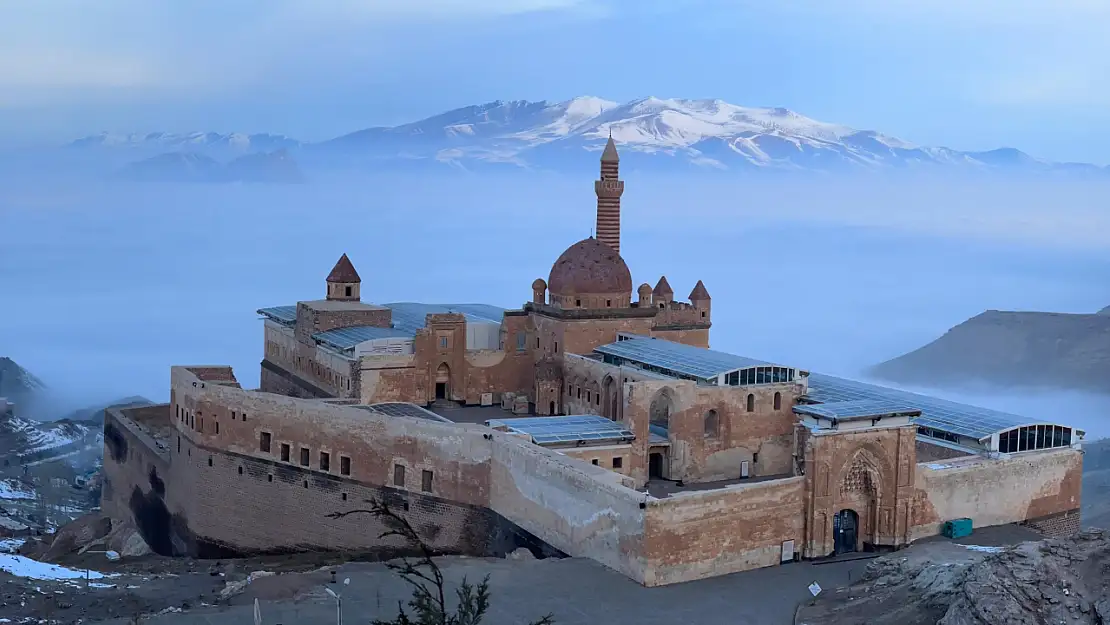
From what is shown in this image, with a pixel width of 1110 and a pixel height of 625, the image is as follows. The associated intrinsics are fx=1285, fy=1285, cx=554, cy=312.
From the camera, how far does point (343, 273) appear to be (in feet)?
168

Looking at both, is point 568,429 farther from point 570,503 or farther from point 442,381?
point 442,381

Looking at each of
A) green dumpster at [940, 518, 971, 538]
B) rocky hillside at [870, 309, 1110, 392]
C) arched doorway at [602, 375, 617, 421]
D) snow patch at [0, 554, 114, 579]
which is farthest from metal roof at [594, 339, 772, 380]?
rocky hillside at [870, 309, 1110, 392]

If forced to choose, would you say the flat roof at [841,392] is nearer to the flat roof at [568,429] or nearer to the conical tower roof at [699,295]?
the flat roof at [568,429]

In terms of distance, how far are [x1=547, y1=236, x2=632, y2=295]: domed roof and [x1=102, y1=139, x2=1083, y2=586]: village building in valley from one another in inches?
3.0

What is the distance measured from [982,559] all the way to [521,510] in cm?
1228

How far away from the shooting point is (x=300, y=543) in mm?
39656

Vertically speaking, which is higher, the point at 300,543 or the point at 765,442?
the point at 765,442

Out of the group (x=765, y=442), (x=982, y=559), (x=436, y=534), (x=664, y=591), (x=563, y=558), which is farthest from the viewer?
(x=765, y=442)

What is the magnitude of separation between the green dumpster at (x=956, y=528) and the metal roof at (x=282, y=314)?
26.6 m

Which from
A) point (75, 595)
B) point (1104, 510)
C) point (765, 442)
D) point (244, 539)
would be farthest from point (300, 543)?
point (1104, 510)

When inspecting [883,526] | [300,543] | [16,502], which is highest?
[883,526]

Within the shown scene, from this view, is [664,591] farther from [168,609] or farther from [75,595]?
[75,595]

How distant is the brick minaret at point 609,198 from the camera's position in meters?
50.8

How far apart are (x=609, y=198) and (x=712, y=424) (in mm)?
14487
